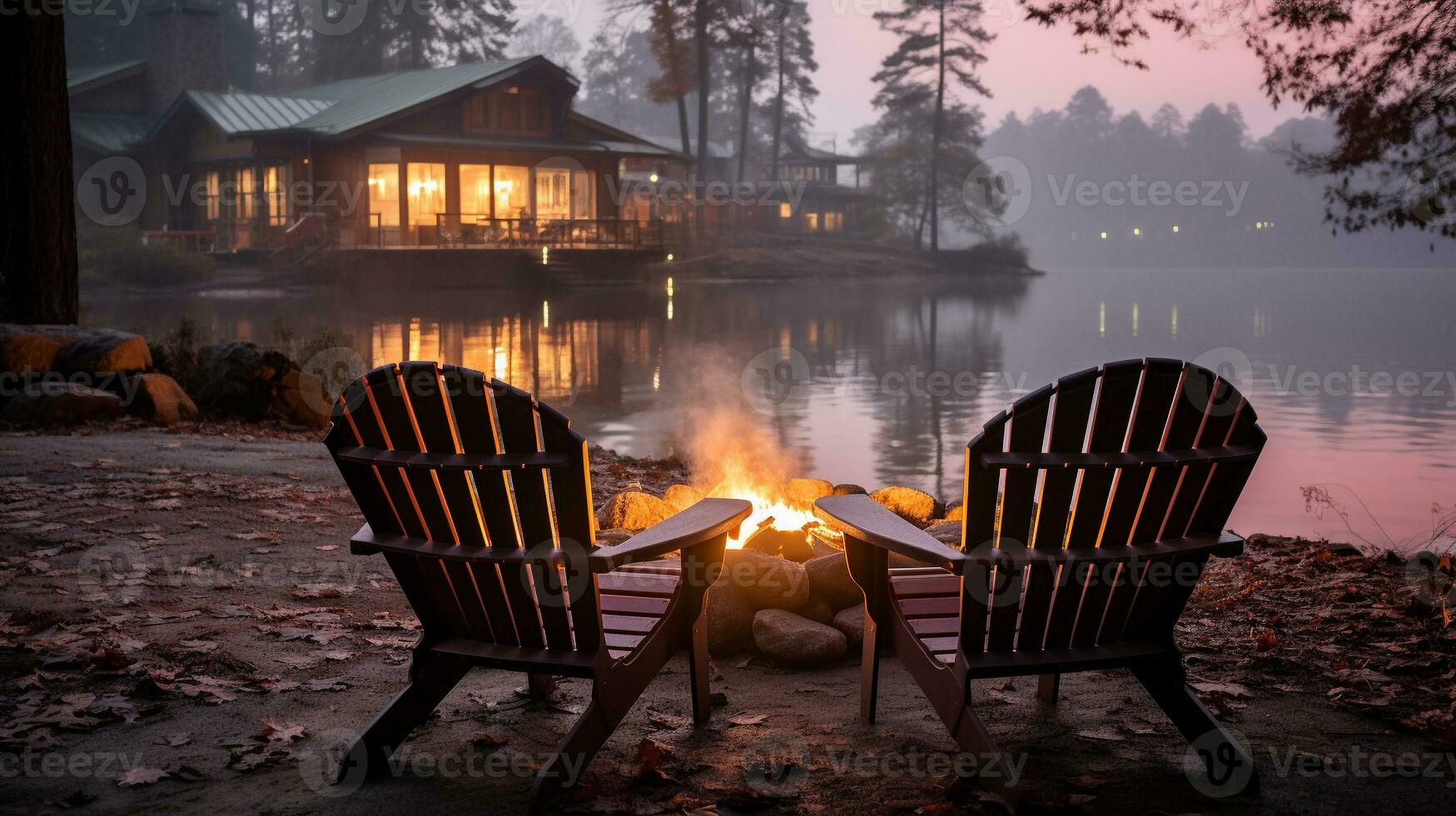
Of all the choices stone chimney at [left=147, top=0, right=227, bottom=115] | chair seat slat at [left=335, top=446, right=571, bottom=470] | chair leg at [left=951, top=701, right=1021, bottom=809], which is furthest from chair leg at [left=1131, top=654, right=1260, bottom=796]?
stone chimney at [left=147, top=0, right=227, bottom=115]

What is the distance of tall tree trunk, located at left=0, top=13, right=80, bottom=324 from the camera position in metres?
10.4

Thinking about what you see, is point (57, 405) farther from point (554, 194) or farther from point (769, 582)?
point (554, 194)

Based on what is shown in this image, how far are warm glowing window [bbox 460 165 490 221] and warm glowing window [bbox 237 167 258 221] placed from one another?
6.38 meters

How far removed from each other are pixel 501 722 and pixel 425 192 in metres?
33.0

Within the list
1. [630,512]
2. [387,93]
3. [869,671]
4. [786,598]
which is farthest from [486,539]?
[387,93]

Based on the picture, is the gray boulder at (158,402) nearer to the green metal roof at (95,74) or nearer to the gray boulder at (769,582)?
the gray boulder at (769,582)

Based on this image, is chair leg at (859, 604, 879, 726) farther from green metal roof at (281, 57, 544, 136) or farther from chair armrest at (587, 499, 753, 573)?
green metal roof at (281, 57, 544, 136)

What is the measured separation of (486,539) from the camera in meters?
3.09

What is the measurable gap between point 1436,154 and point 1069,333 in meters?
20.6

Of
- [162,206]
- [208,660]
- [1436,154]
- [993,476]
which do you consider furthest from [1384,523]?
[162,206]

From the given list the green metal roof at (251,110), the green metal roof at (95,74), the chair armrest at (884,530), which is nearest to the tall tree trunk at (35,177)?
the chair armrest at (884,530)

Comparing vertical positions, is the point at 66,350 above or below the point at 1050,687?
above

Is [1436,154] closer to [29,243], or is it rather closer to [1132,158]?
[29,243]

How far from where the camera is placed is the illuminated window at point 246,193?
3594 cm
